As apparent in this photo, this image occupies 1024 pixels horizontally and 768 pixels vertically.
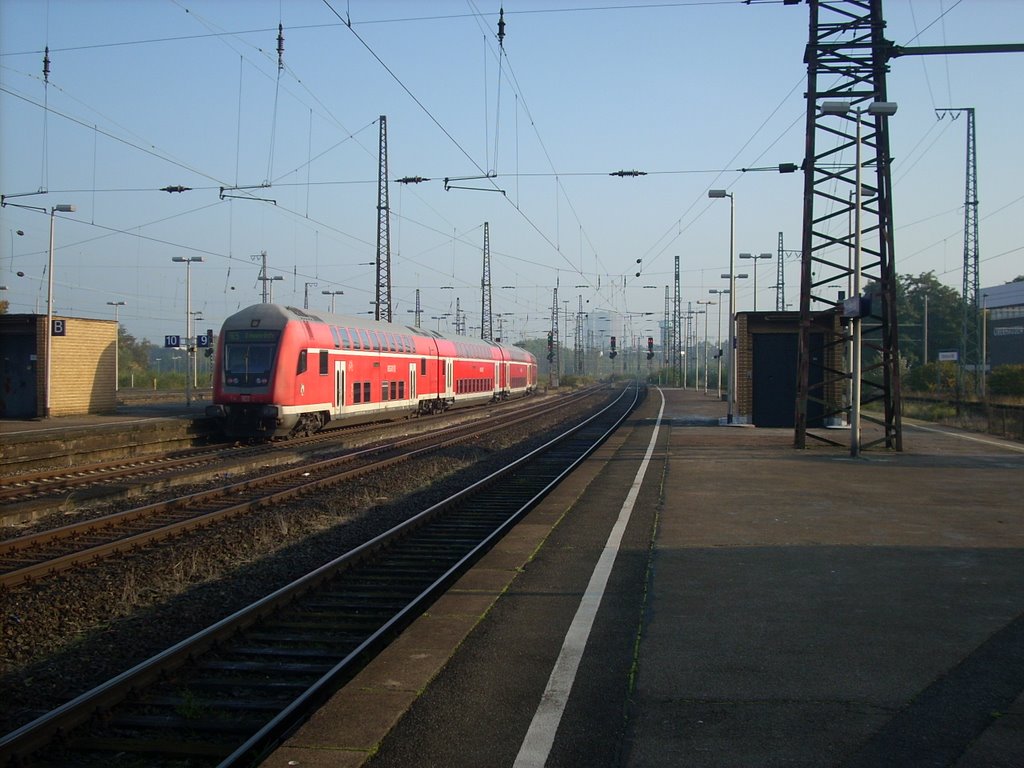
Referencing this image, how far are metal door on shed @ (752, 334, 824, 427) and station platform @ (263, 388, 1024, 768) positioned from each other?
1604 centimetres

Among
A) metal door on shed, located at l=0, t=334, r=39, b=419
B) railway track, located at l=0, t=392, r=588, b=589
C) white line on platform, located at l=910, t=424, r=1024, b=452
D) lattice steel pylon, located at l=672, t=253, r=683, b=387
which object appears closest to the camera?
railway track, located at l=0, t=392, r=588, b=589

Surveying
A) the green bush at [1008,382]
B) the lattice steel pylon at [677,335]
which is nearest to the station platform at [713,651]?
the green bush at [1008,382]

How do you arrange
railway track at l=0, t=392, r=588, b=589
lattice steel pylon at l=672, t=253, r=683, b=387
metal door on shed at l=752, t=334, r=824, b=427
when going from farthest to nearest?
lattice steel pylon at l=672, t=253, r=683, b=387, metal door on shed at l=752, t=334, r=824, b=427, railway track at l=0, t=392, r=588, b=589

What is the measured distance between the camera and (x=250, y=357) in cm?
2267

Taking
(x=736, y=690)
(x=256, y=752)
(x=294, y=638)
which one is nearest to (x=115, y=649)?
(x=294, y=638)

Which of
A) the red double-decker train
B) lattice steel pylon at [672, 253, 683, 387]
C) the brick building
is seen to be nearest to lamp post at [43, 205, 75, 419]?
the brick building

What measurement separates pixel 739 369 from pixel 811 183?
11.1m

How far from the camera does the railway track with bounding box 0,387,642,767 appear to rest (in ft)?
16.1

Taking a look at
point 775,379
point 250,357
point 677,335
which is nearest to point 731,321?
point 775,379

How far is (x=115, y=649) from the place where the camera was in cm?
685

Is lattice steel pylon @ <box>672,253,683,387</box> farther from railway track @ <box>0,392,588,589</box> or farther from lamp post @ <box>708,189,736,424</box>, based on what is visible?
railway track @ <box>0,392,588,589</box>

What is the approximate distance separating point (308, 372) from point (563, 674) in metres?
18.9

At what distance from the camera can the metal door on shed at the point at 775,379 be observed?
1094 inches

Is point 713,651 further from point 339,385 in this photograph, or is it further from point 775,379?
point 775,379
